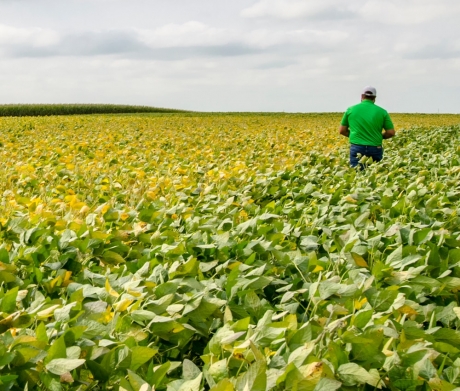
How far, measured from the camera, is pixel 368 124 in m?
9.59

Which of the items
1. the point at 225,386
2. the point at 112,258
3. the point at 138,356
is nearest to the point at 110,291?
the point at 138,356

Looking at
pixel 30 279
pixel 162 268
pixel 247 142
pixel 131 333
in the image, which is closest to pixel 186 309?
pixel 131 333

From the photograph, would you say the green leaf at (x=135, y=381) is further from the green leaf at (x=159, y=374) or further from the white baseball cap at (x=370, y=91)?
the white baseball cap at (x=370, y=91)

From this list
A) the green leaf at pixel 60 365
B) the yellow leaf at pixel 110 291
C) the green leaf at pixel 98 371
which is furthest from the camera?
the yellow leaf at pixel 110 291

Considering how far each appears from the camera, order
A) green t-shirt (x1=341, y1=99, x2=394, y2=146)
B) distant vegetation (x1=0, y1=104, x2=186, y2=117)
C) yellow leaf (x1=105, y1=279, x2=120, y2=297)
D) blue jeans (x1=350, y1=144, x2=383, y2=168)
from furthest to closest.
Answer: distant vegetation (x1=0, y1=104, x2=186, y2=117), blue jeans (x1=350, y1=144, x2=383, y2=168), green t-shirt (x1=341, y1=99, x2=394, y2=146), yellow leaf (x1=105, y1=279, x2=120, y2=297)

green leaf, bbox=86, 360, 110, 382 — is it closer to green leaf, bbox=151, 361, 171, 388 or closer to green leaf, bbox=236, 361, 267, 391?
green leaf, bbox=151, 361, 171, 388

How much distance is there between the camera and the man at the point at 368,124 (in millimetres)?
9570

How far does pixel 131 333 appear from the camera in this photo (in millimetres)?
2461

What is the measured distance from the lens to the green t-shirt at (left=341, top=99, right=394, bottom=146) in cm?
956

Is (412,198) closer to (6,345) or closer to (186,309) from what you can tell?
(186,309)

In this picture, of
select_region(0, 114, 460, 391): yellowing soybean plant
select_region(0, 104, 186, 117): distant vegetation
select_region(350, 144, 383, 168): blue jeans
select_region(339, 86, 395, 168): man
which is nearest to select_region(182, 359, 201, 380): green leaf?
select_region(0, 114, 460, 391): yellowing soybean plant

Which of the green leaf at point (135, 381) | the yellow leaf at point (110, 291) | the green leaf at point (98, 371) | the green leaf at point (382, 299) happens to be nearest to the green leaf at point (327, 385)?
the green leaf at point (135, 381)

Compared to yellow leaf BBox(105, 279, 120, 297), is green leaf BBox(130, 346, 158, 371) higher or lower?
lower

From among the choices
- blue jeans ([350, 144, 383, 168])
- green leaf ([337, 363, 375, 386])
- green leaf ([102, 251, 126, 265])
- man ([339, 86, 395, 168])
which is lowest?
green leaf ([102, 251, 126, 265])
